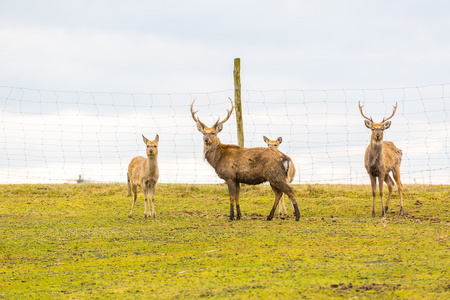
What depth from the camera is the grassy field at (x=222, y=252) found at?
6750 mm

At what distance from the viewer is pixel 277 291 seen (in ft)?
21.3

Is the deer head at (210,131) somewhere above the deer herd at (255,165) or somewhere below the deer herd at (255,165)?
above

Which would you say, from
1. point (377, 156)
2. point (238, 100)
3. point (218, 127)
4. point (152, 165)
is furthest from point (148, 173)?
point (238, 100)

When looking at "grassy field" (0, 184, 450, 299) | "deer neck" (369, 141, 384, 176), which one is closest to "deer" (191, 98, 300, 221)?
"grassy field" (0, 184, 450, 299)

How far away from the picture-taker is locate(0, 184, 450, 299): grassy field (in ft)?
22.1

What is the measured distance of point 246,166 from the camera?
1366cm

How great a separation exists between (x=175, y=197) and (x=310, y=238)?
841cm

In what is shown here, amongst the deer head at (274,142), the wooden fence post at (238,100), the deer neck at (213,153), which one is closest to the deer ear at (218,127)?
the deer neck at (213,153)

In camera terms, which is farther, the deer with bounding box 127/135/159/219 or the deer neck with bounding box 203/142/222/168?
the deer with bounding box 127/135/159/219

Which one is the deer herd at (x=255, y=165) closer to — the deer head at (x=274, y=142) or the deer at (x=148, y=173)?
the deer at (x=148, y=173)

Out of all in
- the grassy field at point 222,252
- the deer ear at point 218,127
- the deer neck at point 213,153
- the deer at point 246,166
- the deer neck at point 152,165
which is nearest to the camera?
the grassy field at point 222,252

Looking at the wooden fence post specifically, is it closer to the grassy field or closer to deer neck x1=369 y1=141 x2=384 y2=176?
the grassy field

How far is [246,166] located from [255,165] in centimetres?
21

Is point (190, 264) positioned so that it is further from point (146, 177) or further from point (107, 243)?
point (146, 177)
